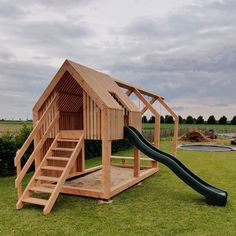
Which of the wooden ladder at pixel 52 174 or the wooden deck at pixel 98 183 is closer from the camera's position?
the wooden ladder at pixel 52 174

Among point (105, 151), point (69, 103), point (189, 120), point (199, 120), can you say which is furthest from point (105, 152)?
point (189, 120)

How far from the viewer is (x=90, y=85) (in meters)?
6.14

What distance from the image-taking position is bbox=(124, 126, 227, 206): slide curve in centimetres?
574

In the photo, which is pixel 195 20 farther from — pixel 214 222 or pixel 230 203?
pixel 214 222

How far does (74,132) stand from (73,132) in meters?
0.03

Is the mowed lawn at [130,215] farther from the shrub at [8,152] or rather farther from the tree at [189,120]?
the tree at [189,120]

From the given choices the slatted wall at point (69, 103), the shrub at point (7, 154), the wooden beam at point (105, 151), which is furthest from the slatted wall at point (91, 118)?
the shrub at point (7, 154)

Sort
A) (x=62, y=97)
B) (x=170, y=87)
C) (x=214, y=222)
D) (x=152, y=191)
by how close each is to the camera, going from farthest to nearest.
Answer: (x=170, y=87), (x=62, y=97), (x=152, y=191), (x=214, y=222)

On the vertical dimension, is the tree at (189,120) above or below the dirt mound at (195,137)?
above

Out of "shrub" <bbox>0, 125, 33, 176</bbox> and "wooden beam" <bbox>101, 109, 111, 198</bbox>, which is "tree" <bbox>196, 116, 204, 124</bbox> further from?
"wooden beam" <bbox>101, 109, 111, 198</bbox>

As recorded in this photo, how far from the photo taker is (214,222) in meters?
4.75

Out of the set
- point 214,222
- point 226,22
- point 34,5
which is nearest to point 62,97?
point 34,5

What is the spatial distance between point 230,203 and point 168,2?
6.80 meters

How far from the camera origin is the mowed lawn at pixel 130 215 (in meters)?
4.39
